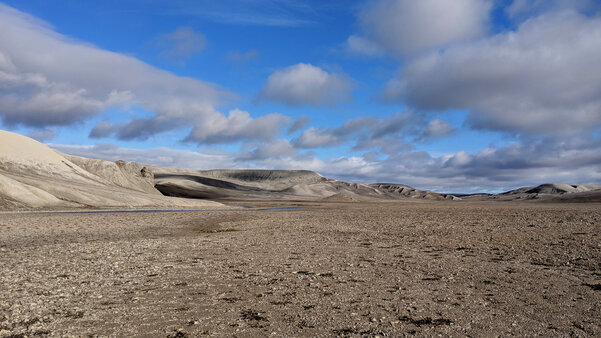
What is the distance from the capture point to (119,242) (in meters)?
18.2

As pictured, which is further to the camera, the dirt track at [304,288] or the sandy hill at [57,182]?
the sandy hill at [57,182]

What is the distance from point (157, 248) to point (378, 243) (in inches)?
336

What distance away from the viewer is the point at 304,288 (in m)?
9.70

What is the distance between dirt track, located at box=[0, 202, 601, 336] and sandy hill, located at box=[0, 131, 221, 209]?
34.4 m

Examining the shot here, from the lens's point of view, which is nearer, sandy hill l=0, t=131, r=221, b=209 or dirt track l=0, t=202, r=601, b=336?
dirt track l=0, t=202, r=601, b=336

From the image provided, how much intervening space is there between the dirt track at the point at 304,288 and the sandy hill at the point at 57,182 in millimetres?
34362

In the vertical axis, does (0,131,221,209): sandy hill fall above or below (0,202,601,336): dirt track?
above

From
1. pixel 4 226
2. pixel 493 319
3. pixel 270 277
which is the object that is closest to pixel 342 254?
pixel 270 277

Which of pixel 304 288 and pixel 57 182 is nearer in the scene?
pixel 304 288

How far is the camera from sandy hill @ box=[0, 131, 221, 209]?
47.2 m

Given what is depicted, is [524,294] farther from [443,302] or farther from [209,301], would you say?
[209,301]

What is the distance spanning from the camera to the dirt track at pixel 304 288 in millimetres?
7125

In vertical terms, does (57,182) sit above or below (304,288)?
above

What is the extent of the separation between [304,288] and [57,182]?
193 feet
